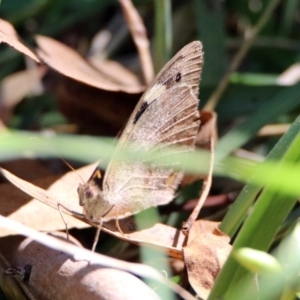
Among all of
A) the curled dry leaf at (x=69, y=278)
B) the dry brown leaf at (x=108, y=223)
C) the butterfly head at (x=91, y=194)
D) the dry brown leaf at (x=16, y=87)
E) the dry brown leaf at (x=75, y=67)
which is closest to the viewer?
the curled dry leaf at (x=69, y=278)

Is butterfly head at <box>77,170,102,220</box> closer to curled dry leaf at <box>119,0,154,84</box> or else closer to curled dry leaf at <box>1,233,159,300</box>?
curled dry leaf at <box>1,233,159,300</box>

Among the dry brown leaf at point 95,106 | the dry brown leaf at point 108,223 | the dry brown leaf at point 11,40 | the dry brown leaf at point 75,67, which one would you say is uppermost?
the dry brown leaf at point 11,40

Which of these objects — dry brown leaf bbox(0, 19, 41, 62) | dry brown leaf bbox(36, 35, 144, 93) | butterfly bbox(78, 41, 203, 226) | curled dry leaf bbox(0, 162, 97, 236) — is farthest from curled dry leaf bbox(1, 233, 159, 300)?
dry brown leaf bbox(36, 35, 144, 93)

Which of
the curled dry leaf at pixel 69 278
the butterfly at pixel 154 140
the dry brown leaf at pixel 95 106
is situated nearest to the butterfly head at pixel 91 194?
the butterfly at pixel 154 140

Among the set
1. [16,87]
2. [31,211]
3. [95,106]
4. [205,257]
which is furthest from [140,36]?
[205,257]

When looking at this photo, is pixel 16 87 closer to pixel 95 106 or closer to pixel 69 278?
pixel 95 106

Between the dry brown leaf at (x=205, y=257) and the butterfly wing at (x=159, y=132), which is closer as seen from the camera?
the dry brown leaf at (x=205, y=257)

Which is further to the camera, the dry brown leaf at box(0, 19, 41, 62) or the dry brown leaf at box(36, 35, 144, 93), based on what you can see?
the dry brown leaf at box(36, 35, 144, 93)

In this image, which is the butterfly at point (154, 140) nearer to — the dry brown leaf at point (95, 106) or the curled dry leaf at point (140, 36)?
the dry brown leaf at point (95, 106)
